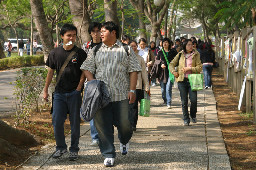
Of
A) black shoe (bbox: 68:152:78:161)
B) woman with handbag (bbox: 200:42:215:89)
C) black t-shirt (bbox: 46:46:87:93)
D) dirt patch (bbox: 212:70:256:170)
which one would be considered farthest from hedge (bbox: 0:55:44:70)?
black shoe (bbox: 68:152:78:161)

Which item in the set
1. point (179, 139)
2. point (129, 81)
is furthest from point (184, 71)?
point (129, 81)

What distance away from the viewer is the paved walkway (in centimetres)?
599

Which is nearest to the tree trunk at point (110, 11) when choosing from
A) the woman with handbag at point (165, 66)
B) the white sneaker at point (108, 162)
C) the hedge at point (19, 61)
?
the woman with handbag at point (165, 66)

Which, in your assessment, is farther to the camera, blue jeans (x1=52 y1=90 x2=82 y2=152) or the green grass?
the green grass

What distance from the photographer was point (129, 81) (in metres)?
6.09

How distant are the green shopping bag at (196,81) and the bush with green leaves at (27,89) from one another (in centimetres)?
303

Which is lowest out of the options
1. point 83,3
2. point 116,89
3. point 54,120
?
point 54,120

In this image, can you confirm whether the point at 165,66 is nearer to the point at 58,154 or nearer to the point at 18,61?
the point at 58,154

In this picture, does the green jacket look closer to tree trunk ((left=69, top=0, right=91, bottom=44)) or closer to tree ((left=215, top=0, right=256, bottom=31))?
tree ((left=215, top=0, right=256, bottom=31))

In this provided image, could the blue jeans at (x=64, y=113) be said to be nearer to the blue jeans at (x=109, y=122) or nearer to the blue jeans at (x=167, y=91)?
the blue jeans at (x=109, y=122)

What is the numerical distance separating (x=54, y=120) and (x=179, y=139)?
7.64 feet

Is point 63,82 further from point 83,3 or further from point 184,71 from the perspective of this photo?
point 83,3

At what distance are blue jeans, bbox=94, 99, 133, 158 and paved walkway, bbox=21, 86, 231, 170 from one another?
0.23 metres

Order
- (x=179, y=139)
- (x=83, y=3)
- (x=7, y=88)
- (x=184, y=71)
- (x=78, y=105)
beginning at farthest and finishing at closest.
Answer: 1. (x=7, y=88)
2. (x=83, y=3)
3. (x=184, y=71)
4. (x=179, y=139)
5. (x=78, y=105)
